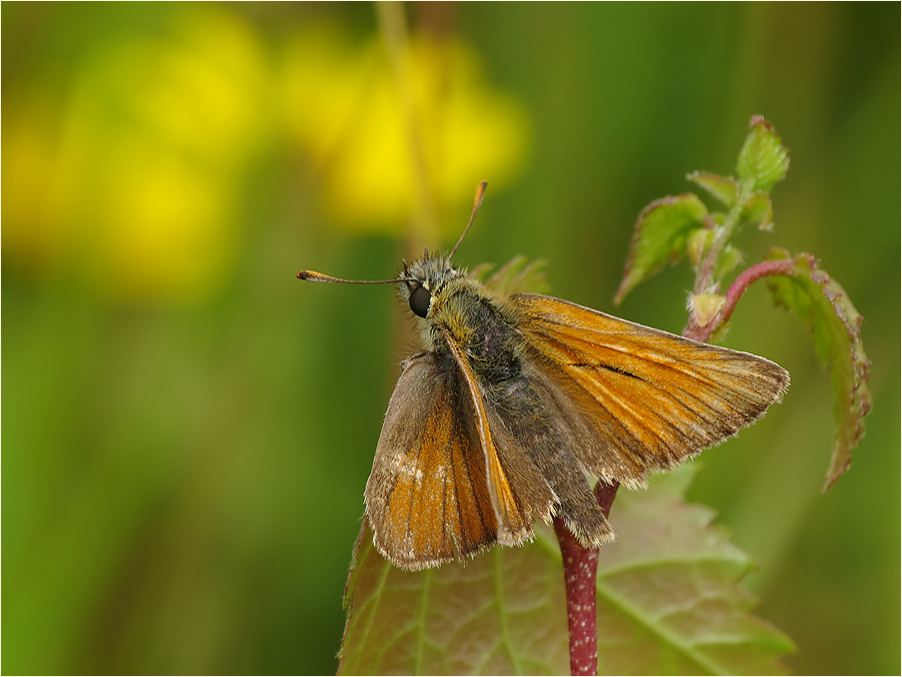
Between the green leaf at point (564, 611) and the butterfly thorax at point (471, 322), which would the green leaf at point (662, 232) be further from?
the green leaf at point (564, 611)

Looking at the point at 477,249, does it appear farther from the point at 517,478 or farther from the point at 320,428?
the point at 517,478

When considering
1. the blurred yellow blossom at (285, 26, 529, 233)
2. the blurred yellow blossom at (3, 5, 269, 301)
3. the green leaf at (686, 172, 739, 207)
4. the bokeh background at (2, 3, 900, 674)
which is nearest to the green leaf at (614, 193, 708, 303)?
the green leaf at (686, 172, 739, 207)

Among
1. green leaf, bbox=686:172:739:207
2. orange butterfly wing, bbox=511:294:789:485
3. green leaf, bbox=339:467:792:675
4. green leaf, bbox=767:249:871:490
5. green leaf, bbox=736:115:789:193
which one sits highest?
green leaf, bbox=736:115:789:193

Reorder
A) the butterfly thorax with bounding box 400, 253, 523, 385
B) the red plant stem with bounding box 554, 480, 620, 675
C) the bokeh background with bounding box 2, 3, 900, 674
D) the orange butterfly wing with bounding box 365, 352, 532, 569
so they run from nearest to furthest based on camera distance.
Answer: the red plant stem with bounding box 554, 480, 620, 675 < the orange butterfly wing with bounding box 365, 352, 532, 569 < the butterfly thorax with bounding box 400, 253, 523, 385 < the bokeh background with bounding box 2, 3, 900, 674

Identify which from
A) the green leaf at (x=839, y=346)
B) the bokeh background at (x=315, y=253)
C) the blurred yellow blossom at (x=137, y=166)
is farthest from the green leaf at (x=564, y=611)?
the blurred yellow blossom at (x=137, y=166)

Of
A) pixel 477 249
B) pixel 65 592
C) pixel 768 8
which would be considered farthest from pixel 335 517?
pixel 768 8

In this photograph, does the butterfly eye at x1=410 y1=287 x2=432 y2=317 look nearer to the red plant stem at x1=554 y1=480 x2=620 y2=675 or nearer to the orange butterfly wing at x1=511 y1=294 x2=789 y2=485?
the orange butterfly wing at x1=511 y1=294 x2=789 y2=485
